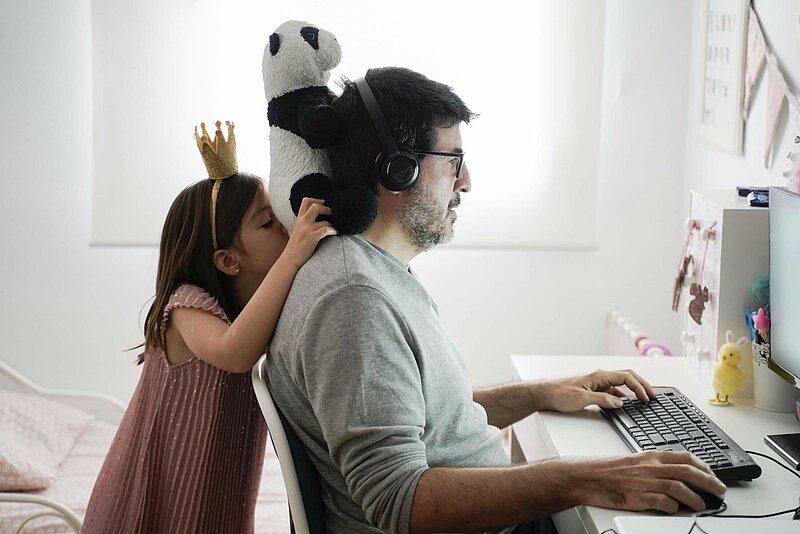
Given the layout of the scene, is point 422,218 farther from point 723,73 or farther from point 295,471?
point 723,73

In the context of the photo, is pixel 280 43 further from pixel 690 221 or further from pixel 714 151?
pixel 714 151

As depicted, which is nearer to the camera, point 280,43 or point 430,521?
point 430,521

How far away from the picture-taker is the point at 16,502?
2.03 metres

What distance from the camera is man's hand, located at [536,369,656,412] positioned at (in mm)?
1618

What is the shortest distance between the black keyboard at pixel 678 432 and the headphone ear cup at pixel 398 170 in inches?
21.1

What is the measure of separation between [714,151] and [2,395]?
2123 millimetres

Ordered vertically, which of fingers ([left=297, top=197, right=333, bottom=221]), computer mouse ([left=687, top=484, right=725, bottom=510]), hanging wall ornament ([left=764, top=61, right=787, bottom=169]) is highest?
hanging wall ornament ([left=764, top=61, right=787, bottom=169])

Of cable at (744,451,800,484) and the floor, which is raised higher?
cable at (744,451,800,484)

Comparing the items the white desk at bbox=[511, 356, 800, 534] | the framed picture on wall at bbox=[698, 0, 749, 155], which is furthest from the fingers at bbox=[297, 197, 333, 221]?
the framed picture on wall at bbox=[698, 0, 749, 155]

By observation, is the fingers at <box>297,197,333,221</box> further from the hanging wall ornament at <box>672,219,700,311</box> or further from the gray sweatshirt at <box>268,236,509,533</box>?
the hanging wall ornament at <box>672,219,700,311</box>

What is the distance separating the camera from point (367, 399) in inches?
48.8

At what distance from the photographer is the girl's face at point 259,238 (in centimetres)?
168

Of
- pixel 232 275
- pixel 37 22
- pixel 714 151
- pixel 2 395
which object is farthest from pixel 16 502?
pixel 714 151

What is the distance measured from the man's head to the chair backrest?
355mm
